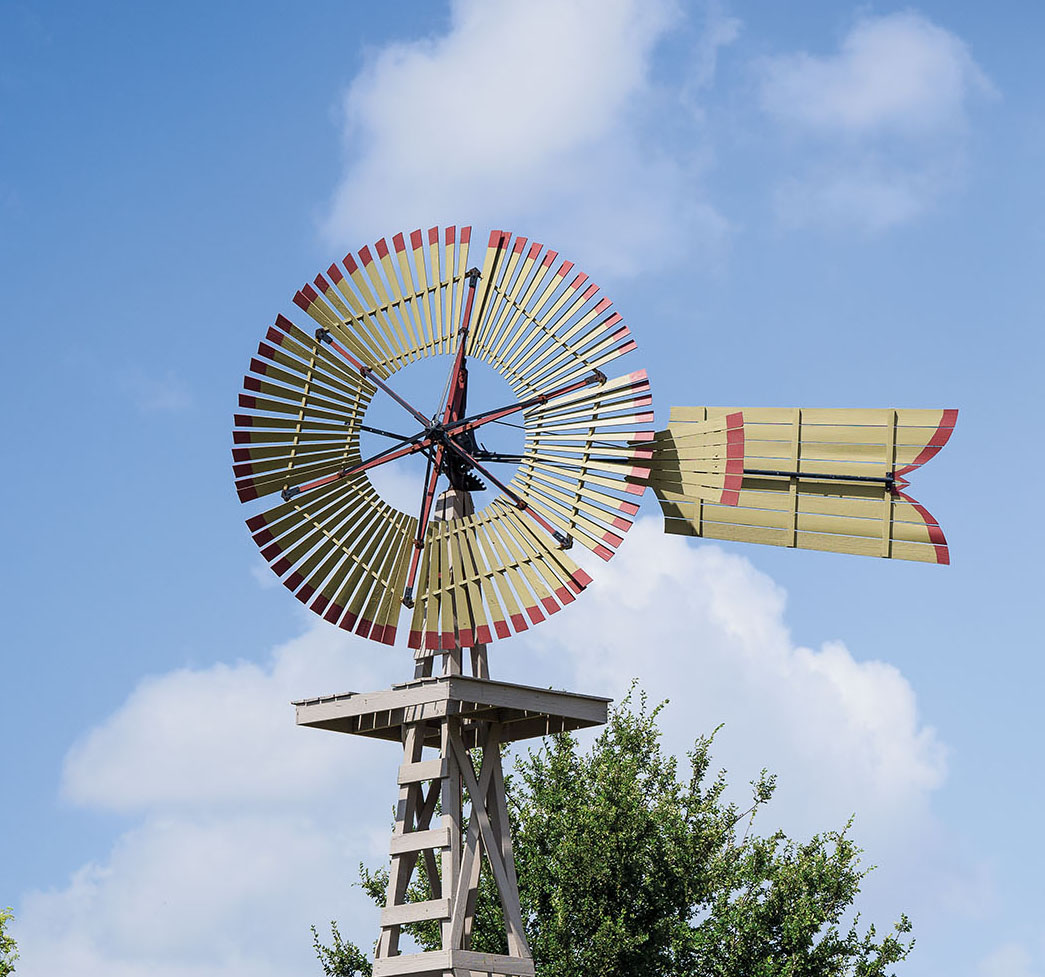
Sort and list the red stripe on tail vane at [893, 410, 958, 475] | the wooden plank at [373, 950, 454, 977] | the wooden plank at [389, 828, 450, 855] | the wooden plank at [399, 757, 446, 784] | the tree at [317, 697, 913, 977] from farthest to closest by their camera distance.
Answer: the tree at [317, 697, 913, 977], the wooden plank at [399, 757, 446, 784], the red stripe on tail vane at [893, 410, 958, 475], the wooden plank at [389, 828, 450, 855], the wooden plank at [373, 950, 454, 977]

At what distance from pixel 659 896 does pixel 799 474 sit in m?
8.59

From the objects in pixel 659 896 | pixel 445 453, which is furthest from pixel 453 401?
pixel 659 896

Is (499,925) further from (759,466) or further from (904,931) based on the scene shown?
(759,466)

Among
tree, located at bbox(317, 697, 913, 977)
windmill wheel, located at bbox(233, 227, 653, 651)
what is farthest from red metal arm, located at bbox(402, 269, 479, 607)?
tree, located at bbox(317, 697, 913, 977)

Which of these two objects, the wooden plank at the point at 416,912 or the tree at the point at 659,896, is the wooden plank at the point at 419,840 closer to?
the wooden plank at the point at 416,912

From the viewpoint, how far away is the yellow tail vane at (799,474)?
1334cm

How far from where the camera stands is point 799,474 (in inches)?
540

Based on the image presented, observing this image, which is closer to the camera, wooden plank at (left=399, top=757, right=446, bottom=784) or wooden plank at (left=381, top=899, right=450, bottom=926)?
wooden plank at (left=381, top=899, right=450, bottom=926)

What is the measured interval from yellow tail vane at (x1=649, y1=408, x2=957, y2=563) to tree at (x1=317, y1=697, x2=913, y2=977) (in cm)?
759

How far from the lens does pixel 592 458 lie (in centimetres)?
1355

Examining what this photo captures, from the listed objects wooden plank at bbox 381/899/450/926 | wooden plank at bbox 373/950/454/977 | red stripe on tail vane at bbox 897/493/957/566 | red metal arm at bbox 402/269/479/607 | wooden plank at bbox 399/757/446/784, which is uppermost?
red metal arm at bbox 402/269/479/607

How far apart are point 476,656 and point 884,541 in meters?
3.70

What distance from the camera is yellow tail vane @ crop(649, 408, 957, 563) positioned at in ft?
43.8

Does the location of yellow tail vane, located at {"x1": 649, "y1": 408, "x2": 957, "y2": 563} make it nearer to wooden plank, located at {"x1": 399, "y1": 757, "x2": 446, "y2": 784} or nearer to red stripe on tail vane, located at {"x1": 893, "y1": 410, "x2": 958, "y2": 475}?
red stripe on tail vane, located at {"x1": 893, "y1": 410, "x2": 958, "y2": 475}
